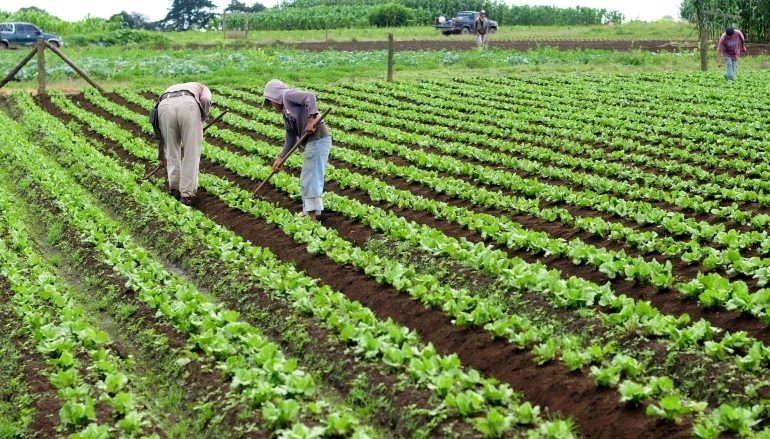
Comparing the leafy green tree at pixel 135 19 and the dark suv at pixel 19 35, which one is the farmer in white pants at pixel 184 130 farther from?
the leafy green tree at pixel 135 19

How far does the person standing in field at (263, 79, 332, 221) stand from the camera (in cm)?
1124

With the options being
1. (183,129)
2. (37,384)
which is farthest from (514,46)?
(37,384)

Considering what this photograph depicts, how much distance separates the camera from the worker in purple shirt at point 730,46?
2348cm

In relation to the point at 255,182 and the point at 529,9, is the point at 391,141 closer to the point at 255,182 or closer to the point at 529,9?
the point at 255,182

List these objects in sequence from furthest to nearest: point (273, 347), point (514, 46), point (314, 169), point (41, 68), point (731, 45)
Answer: point (514, 46) < point (41, 68) < point (731, 45) < point (314, 169) < point (273, 347)

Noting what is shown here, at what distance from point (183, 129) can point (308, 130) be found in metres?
2.35

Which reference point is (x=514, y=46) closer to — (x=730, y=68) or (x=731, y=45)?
(x=730, y=68)

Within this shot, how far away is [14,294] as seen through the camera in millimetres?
8945

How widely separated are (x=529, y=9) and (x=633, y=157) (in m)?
51.7

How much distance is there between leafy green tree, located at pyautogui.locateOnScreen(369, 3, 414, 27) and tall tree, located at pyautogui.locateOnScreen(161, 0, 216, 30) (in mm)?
26950

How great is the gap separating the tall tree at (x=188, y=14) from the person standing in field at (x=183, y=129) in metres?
72.6

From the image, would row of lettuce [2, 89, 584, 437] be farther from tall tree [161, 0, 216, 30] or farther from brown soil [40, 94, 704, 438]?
tall tree [161, 0, 216, 30]

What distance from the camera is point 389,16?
6012 cm

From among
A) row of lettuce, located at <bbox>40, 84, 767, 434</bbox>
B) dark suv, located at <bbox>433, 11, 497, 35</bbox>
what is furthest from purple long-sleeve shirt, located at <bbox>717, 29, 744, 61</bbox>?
dark suv, located at <bbox>433, 11, 497, 35</bbox>
